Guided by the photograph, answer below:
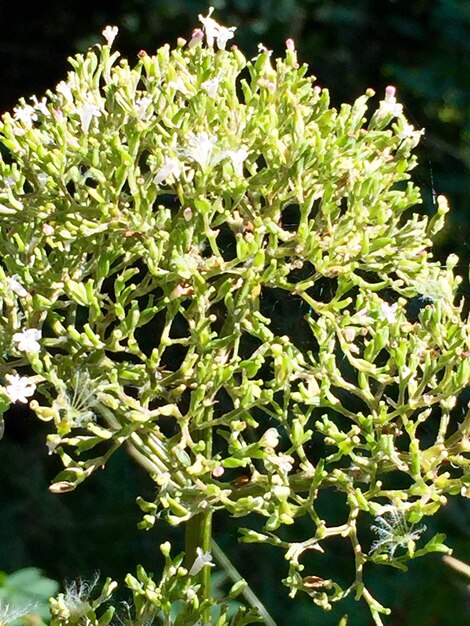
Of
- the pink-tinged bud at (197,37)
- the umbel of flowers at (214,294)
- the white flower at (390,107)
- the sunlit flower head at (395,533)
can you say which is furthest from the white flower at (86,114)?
the sunlit flower head at (395,533)

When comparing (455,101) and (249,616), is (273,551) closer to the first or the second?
(455,101)

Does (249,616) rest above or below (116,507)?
below

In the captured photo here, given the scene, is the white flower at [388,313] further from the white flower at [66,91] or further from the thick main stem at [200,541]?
the white flower at [66,91]

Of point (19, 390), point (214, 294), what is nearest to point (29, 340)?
point (19, 390)

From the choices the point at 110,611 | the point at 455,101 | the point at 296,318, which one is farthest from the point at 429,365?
the point at 455,101

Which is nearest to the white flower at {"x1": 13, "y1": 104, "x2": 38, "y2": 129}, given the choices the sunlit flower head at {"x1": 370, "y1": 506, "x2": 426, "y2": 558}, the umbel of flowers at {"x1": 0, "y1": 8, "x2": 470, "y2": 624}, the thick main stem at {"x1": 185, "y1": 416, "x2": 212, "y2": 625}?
the umbel of flowers at {"x1": 0, "y1": 8, "x2": 470, "y2": 624}

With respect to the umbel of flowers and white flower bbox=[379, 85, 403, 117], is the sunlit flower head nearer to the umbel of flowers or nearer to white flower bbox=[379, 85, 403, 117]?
the umbel of flowers
